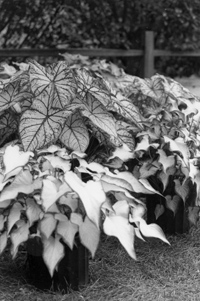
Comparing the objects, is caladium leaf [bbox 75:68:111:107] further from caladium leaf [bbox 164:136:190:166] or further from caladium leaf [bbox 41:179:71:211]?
caladium leaf [bbox 41:179:71:211]

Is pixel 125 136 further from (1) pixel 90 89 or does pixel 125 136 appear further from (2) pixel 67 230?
(2) pixel 67 230

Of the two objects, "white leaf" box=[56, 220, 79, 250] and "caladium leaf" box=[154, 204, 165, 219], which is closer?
"white leaf" box=[56, 220, 79, 250]

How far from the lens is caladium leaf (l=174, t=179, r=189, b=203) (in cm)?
265

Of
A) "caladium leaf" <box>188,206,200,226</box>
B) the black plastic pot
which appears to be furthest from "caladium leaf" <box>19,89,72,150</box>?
"caladium leaf" <box>188,206,200,226</box>

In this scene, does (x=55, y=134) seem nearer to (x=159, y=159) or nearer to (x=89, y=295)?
(x=159, y=159)

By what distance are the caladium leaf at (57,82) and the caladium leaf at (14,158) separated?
1.45ft

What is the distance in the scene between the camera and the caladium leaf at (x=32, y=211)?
6.69 feet

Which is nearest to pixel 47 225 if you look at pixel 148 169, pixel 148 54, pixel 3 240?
pixel 3 240

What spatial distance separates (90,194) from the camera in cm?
197

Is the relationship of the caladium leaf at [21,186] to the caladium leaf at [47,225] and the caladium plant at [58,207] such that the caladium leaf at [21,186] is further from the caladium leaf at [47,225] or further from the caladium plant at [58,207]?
the caladium leaf at [47,225]

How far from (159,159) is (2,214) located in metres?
0.87

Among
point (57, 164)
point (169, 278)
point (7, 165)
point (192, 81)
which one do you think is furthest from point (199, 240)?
point (192, 81)

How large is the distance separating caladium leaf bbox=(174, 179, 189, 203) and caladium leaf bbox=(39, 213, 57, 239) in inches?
33.3

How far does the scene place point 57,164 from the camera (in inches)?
88.2
